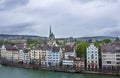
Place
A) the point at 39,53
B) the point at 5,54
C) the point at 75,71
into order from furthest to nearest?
1. the point at 5,54
2. the point at 39,53
3. the point at 75,71

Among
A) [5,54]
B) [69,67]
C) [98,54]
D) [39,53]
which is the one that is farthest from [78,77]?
[5,54]

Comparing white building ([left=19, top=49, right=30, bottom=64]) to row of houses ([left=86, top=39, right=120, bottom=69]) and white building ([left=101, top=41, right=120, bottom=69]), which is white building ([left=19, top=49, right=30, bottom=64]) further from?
white building ([left=101, top=41, right=120, bottom=69])

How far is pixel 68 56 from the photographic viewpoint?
155 feet

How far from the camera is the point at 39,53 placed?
52781 millimetres

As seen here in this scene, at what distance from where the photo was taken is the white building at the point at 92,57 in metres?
43.7

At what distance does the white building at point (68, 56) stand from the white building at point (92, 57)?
8.16 ft

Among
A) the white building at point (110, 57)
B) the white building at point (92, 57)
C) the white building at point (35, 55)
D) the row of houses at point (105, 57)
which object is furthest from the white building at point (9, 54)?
the white building at point (110, 57)

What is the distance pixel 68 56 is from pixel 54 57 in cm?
264

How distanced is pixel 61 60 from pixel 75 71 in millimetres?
7720

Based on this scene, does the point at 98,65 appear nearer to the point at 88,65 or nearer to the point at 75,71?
the point at 88,65

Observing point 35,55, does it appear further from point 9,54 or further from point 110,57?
point 110,57

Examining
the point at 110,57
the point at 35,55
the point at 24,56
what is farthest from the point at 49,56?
the point at 110,57

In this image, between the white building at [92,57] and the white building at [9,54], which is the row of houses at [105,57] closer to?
the white building at [92,57]

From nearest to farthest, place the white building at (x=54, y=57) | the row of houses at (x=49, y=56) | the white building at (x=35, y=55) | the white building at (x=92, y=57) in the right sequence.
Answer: the white building at (x=92, y=57) < the row of houses at (x=49, y=56) < the white building at (x=54, y=57) < the white building at (x=35, y=55)
